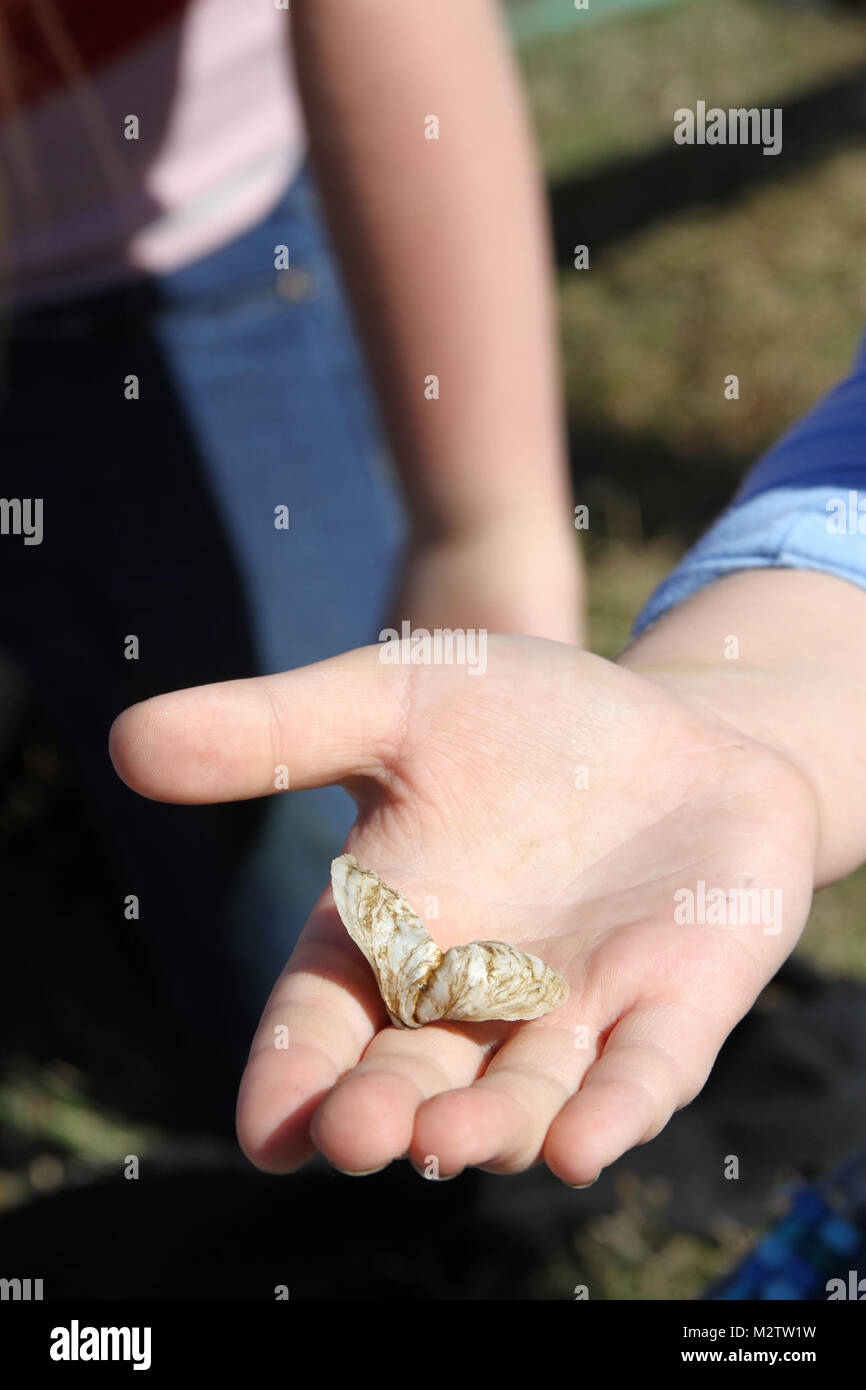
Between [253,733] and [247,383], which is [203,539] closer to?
[247,383]

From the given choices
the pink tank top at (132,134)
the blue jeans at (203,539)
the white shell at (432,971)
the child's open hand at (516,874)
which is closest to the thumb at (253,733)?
the child's open hand at (516,874)

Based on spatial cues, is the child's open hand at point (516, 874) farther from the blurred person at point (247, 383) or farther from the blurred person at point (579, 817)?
the blurred person at point (247, 383)

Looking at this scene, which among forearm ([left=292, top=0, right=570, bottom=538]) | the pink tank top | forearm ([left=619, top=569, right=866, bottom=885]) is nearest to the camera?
forearm ([left=619, top=569, right=866, bottom=885])

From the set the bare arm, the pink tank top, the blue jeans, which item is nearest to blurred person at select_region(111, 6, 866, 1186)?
the bare arm

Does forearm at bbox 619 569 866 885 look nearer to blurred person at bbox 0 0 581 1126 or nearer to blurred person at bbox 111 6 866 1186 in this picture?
blurred person at bbox 111 6 866 1186

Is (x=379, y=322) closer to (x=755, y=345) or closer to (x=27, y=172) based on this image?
(x=27, y=172)

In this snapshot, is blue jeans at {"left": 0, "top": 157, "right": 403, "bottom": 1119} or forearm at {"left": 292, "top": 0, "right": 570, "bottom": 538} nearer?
forearm at {"left": 292, "top": 0, "right": 570, "bottom": 538}

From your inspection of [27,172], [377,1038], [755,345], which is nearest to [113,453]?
[27,172]
